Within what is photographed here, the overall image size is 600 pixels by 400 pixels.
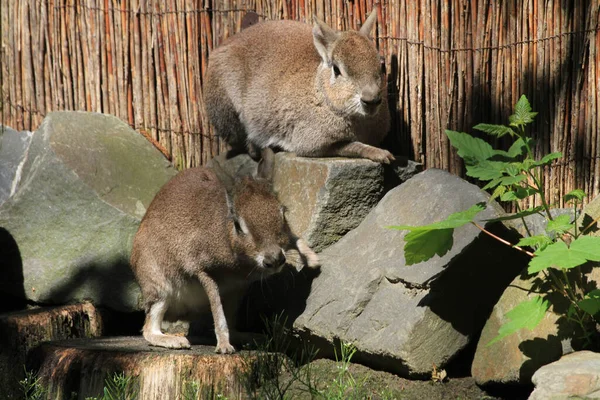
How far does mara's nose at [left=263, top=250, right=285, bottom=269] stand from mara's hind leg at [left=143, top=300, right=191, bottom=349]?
939 mm

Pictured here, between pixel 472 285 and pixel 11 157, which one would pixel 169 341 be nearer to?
pixel 472 285

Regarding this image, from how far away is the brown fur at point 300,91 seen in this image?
7.14 metres

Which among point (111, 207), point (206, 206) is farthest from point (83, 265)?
point (206, 206)

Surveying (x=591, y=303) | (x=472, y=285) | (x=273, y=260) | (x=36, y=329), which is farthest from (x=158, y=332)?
(x=591, y=303)

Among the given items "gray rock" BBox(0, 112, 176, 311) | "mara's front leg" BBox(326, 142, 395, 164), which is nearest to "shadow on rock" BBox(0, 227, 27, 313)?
"gray rock" BBox(0, 112, 176, 311)

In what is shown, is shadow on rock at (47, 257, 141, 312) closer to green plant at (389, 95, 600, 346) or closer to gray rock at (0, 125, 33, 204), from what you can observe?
gray rock at (0, 125, 33, 204)

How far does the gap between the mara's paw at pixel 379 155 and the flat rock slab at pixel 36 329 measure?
2.68 metres

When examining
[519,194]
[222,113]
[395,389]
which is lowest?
[395,389]

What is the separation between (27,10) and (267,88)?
10.2 ft

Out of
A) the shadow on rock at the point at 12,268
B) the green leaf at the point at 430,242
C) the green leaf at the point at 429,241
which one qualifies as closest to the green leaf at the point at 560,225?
the green leaf at the point at 429,241

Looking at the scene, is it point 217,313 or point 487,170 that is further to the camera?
point 217,313

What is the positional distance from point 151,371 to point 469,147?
250cm

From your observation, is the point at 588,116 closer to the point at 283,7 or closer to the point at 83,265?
the point at 283,7

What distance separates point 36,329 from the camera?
7.29 meters
